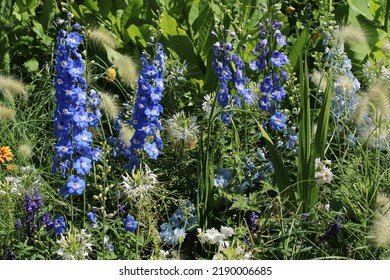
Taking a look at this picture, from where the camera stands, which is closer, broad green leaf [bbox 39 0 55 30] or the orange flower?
the orange flower

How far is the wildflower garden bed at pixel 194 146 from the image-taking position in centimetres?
386

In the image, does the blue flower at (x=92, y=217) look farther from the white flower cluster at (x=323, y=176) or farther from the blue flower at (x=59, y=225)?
the white flower cluster at (x=323, y=176)

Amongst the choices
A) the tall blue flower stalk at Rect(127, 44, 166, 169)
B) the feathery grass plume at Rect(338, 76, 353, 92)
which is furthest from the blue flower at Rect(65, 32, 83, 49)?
the feathery grass plume at Rect(338, 76, 353, 92)

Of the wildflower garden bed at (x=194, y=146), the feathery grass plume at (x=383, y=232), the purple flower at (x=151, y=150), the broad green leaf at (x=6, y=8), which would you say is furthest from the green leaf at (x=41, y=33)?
the feathery grass plume at (x=383, y=232)

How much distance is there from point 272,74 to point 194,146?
23.1 inches

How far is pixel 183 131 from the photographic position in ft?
14.7

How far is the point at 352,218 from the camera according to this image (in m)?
4.07

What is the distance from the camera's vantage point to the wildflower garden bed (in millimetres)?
3863

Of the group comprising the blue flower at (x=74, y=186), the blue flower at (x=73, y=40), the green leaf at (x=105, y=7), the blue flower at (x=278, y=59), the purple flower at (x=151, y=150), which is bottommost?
the blue flower at (x=74, y=186)

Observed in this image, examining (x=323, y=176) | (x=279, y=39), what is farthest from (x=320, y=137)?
(x=279, y=39)

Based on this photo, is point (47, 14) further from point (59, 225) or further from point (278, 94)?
point (59, 225)

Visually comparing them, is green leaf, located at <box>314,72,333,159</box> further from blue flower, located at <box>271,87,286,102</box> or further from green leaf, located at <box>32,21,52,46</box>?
green leaf, located at <box>32,21,52,46</box>
